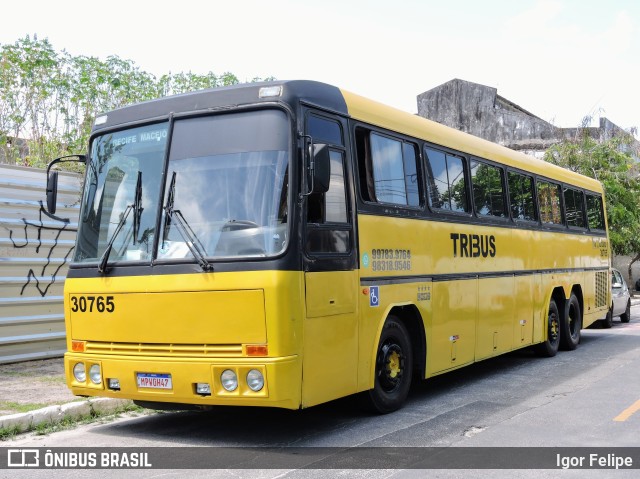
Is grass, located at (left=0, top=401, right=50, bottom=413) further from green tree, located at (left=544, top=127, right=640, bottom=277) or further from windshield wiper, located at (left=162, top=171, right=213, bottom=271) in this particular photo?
green tree, located at (left=544, top=127, right=640, bottom=277)

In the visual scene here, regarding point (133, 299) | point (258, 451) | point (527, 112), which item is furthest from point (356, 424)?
point (527, 112)

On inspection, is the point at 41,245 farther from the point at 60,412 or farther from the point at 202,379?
the point at 202,379

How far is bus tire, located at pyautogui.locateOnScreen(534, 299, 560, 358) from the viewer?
13531mm

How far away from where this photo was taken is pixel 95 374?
7254 mm

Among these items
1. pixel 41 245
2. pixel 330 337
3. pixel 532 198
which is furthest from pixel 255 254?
pixel 532 198

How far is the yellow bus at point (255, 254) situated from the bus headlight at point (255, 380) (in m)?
0.01

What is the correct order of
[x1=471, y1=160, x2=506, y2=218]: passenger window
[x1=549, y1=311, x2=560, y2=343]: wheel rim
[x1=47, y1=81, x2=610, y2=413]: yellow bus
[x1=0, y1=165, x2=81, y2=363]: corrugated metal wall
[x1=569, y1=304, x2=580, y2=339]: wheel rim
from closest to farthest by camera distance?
[x1=47, y1=81, x2=610, y2=413]: yellow bus → [x1=471, y1=160, x2=506, y2=218]: passenger window → [x1=0, y1=165, x2=81, y2=363]: corrugated metal wall → [x1=549, y1=311, x2=560, y2=343]: wheel rim → [x1=569, y1=304, x2=580, y2=339]: wheel rim

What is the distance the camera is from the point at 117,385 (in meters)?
7.11

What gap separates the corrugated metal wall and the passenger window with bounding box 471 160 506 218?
627cm

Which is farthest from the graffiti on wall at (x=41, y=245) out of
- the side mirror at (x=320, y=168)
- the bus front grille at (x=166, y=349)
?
the side mirror at (x=320, y=168)

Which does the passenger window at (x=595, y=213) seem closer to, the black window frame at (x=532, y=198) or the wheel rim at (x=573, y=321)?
the wheel rim at (x=573, y=321)

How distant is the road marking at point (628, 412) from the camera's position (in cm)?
801

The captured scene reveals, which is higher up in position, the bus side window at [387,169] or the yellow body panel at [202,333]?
the bus side window at [387,169]

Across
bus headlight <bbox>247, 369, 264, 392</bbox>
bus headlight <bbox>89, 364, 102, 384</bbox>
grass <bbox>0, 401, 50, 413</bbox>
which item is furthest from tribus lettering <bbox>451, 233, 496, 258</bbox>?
grass <bbox>0, 401, 50, 413</bbox>
